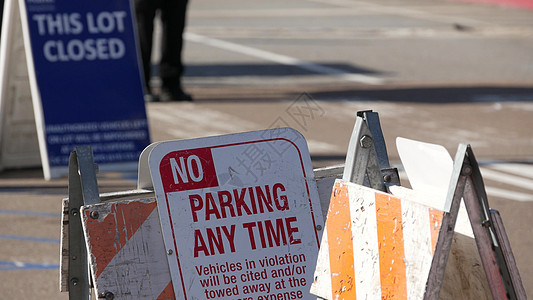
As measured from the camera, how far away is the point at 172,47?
33.9 ft

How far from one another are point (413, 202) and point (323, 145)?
529cm

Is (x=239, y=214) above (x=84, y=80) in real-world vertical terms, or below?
below

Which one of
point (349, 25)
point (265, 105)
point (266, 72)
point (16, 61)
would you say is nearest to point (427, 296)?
point (16, 61)

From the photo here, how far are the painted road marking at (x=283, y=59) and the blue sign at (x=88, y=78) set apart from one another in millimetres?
5118

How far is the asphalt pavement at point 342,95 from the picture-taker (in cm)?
653

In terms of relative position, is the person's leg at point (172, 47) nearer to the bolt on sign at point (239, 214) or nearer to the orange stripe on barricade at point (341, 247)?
the bolt on sign at point (239, 214)

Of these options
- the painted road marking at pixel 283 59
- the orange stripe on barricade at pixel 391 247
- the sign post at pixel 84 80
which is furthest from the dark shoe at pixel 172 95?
the orange stripe on barricade at pixel 391 247

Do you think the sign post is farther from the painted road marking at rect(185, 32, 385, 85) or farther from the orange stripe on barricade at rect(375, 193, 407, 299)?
the painted road marking at rect(185, 32, 385, 85)

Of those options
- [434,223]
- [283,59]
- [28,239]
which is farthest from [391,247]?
[283,59]

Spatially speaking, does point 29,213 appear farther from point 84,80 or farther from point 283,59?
point 283,59

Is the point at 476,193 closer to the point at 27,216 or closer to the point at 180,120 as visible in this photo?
the point at 27,216

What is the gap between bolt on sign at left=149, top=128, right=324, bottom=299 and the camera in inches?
150

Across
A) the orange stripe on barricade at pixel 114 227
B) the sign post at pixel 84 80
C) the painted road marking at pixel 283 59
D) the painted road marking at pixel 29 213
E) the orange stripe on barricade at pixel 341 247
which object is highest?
the painted road marking at pixel 283 59

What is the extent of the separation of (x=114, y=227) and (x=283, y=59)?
10.7 meters
